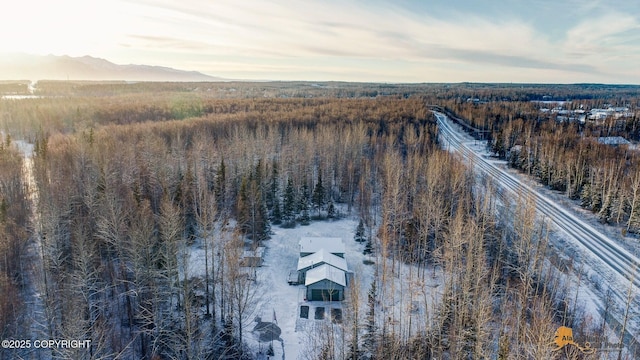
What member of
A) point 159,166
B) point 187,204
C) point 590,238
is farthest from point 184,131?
point 590,238

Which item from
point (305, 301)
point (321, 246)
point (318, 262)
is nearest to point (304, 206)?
point (321, 246)

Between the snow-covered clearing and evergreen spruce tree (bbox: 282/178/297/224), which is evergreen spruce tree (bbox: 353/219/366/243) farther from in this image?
evergreen spruce tree (bbox: 282/178/297/224)

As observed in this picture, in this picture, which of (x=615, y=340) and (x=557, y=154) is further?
(x=557, y=154)

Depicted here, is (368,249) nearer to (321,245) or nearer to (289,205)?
(321,245)

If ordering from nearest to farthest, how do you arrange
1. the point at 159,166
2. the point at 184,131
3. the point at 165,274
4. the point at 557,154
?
the point at 165,274
the point at 159,166
the point at 557,154
the point at 184,131

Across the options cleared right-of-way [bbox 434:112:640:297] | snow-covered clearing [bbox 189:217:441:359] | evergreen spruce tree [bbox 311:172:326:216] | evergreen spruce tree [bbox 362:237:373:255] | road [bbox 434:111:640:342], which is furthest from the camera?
evergreen spruce tree [bbox 311:172:326:216]

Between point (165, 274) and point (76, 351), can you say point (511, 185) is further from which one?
point (76, 351)

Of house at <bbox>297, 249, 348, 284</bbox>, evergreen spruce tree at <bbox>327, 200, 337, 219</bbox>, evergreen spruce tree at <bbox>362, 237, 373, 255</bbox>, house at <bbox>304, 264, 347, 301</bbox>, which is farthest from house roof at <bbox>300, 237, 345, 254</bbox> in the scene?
evergreen spruce tree at <bbox>327, 200, 337, 219</bbox>
